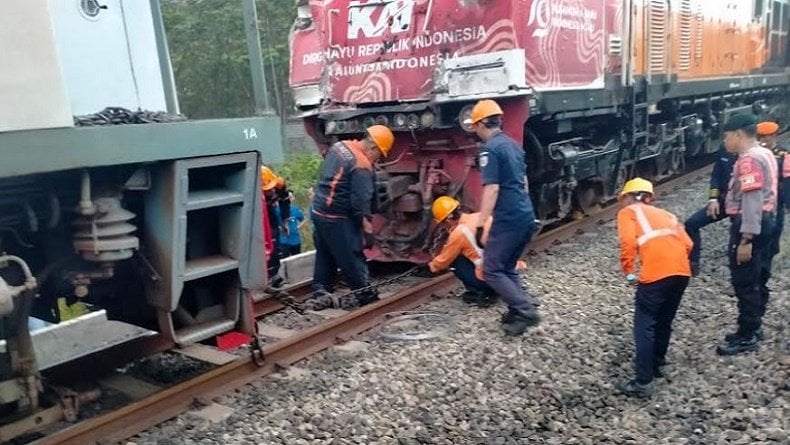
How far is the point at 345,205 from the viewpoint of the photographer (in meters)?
6.03

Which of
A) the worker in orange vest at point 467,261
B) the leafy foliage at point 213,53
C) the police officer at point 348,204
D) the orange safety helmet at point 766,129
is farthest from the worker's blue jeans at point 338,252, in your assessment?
the leafy foliage at point 213,53

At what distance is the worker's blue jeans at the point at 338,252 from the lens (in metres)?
6.03

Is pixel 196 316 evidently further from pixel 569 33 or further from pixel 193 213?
pixel 569 33

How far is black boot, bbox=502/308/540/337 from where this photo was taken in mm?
5250

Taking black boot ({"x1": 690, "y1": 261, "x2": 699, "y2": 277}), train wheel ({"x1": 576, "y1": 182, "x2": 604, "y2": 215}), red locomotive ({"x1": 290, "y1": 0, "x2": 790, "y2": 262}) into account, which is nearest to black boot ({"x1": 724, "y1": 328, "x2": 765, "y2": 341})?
black boot ({"x1": 690, "y1": 261, "x2": 699, "y2": 277})

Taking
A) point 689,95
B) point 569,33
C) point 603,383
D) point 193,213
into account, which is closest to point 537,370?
point 603,383

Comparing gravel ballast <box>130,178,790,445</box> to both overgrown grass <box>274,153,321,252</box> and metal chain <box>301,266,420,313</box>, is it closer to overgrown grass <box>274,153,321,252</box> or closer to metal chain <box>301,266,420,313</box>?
Answer: metal chain <box>301,266,420,313</box>

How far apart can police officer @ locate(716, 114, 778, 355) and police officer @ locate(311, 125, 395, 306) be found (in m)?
2.73

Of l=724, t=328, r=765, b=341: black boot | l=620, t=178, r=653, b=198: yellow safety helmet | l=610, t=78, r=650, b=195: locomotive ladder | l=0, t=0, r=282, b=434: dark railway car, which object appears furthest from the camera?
l=610, t=78, r=650, b=195: locomotive ladder

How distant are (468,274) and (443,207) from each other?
0.74 meters

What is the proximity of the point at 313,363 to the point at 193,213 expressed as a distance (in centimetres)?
140

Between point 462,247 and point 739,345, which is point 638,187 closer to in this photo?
point 739,345

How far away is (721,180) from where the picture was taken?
6781 millimetres

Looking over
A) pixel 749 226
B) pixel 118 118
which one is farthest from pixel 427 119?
pixel 118 118
